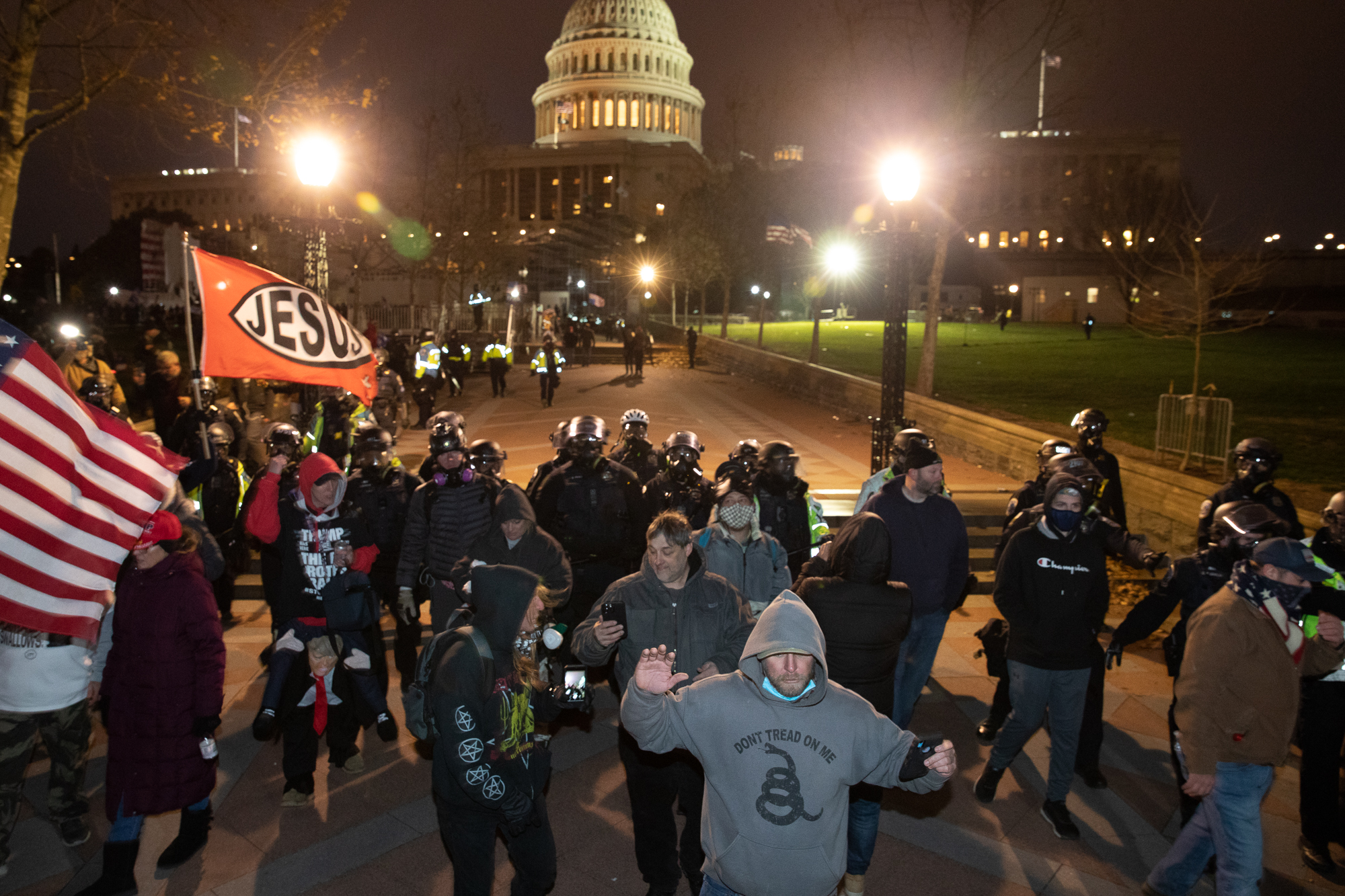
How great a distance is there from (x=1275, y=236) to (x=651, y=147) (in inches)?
3527

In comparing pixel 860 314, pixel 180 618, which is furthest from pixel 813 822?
pixel 860 314

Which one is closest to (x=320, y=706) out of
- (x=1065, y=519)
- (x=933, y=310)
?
(x=1065, y=519)

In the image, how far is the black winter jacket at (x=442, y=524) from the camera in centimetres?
590

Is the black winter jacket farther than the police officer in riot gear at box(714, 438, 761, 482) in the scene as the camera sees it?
No

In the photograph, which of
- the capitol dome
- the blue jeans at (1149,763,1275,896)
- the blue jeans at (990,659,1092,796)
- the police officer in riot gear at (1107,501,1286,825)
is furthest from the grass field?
the capitol dome

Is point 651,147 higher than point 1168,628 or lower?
higher

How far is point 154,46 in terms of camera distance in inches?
444

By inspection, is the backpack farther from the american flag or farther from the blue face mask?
the blue face mask

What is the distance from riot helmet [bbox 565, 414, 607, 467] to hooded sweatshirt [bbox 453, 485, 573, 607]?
4.77 feet

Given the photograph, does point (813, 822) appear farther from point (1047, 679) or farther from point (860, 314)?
point (860, 314)

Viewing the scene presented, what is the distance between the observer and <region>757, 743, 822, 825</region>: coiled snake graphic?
293 centimetres

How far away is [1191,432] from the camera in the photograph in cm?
1173

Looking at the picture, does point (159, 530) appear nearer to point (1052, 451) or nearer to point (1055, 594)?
point (1055, 594)

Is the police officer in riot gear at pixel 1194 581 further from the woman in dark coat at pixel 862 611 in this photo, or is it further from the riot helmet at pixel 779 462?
the riot helmet at pixel 779 462
